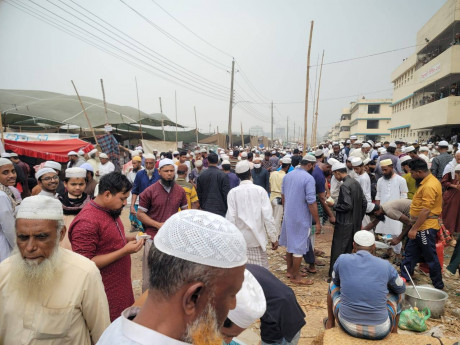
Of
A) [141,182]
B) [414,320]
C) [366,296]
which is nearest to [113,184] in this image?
[366,296]

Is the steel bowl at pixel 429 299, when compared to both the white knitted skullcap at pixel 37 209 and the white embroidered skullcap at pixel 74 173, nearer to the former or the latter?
the white knitted skullcap at pixel 37 209

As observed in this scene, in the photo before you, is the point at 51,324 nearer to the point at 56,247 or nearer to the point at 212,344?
the point at 56,247

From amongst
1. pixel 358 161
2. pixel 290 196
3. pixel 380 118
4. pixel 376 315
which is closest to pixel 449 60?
pixel 358 161

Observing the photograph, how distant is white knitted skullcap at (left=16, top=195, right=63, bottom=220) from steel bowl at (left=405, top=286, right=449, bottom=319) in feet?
14.3

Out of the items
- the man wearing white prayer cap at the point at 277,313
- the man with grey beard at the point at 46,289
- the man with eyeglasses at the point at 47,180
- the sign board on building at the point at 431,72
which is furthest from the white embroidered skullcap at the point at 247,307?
the sign board on building at the point at 431,72

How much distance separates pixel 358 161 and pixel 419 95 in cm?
2798

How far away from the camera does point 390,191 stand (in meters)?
5.82

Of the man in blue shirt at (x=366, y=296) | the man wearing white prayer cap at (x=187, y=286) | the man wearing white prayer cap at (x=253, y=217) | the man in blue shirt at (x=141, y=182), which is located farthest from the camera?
the man in blue shirt at (x=141, y=182)

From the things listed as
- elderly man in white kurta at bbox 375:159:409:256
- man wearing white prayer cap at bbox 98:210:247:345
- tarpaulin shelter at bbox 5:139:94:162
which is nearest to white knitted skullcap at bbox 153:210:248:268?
man wearing white prayer cap at bbox 98:210:247:345

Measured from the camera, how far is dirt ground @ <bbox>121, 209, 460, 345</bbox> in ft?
12.5

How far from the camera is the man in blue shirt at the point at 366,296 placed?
2.89 meters

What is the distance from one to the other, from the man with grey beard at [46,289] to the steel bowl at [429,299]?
3.96 meters

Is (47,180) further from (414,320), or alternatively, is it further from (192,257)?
(414,320)

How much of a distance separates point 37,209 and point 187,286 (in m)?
1.30
